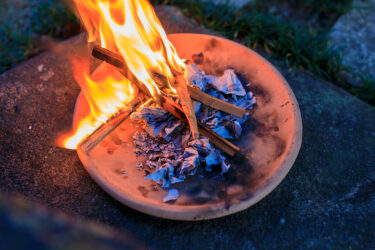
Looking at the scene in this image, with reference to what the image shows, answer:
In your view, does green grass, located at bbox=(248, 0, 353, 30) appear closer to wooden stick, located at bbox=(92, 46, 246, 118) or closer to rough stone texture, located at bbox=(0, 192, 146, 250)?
wooden stick, located at bbox=(92, 46, 246, 118)

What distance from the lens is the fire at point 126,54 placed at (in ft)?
7.22

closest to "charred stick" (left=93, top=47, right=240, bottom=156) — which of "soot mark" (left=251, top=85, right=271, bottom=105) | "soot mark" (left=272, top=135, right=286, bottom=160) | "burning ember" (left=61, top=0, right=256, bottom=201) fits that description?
"burning ember" (left=61, top=0, right=256, bottom=201)

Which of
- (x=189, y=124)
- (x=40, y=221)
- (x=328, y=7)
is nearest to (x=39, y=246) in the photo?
(x=40, y=221)

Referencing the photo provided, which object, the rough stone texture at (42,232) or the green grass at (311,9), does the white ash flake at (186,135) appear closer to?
the rough stone texture at (42,232)

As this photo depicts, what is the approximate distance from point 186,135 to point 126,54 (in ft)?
2.41

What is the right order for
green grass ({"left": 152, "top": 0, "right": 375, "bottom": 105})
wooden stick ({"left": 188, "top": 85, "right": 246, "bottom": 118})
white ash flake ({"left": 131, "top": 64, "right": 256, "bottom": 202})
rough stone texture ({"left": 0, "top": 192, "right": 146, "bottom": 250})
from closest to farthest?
rough stone texture ({"left": 0, "top": 192, "right": 146, "bottom": 250}), white ash flake ({"left": 131, "top": 64, "right": 256, "bottom": 202}), wooden stick ({"left": 188, "top": 85, "right": 246, "bottom": 118}), green grass ({"left": 152, "top": 0, "right": 375, "bottom": 105})

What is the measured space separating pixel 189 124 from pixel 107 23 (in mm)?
979

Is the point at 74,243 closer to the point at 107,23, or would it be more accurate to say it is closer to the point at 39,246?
the point at 39,246

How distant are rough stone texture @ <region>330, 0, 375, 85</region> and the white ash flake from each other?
150 cm

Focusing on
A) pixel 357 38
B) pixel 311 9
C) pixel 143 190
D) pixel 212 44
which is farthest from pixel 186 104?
pixel 311 9

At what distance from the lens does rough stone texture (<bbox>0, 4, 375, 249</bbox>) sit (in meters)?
1.99

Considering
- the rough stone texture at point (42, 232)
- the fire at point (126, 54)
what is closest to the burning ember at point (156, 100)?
the fire at point (126, 54)

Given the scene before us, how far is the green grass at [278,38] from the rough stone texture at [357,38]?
0.17 meters

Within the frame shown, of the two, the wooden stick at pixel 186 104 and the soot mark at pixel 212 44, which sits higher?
the soot mark at pixel 212 44
